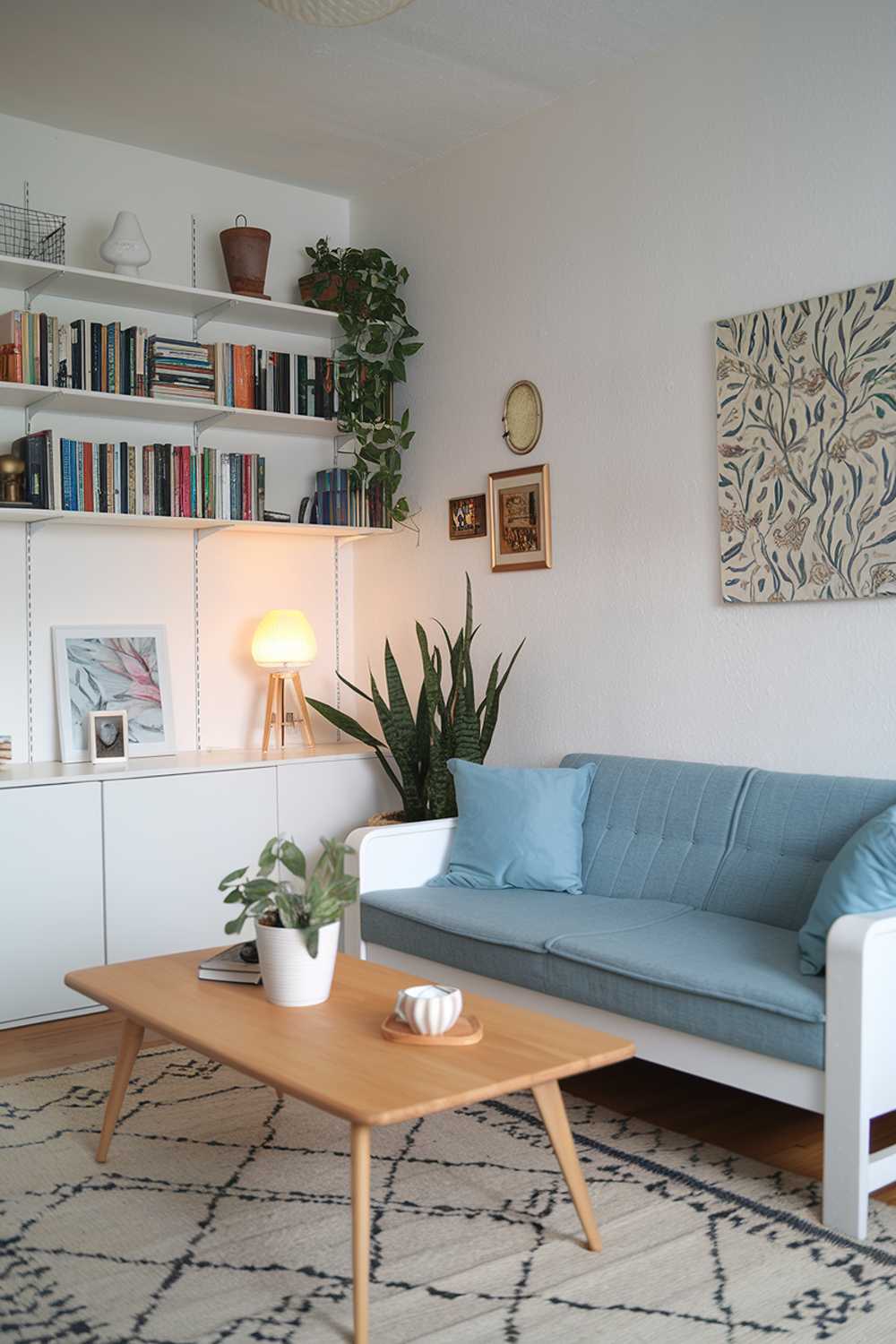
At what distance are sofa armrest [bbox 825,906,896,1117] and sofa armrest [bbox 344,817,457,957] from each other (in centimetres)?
152

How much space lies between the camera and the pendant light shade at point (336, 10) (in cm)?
285

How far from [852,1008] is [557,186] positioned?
9.33 ft

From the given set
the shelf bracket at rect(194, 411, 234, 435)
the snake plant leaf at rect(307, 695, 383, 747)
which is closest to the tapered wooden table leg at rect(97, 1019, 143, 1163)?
the snake plant leaf at rect(307, 695, 383, 747)

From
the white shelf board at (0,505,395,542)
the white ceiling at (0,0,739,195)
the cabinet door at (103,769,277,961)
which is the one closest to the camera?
the white ceiling at (0,0,739,195)

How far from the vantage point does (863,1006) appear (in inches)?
91.1

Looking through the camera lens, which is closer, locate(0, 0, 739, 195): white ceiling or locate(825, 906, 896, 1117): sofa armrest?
locate(825, 906, 896, 1117): sofa armrest

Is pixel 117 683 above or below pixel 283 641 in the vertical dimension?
below

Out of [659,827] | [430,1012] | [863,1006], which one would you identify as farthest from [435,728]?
[863,1006]

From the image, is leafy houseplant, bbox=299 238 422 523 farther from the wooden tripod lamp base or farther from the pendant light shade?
the pendant light shade

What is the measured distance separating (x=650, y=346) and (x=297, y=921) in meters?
2.16

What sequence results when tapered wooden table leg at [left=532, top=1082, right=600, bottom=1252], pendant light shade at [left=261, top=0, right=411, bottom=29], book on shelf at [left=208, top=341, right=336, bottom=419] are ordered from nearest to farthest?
tapered wooden table leg at [left=532, top=1082, right=600, bottom=1252], pendant light shade at [left=261, top=0, right=411, bottom=29], book on shelf at [left=208, top=341, right=336, bottom=419]

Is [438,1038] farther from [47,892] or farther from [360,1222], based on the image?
[47,892]

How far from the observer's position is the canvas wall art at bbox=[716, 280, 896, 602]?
3.14m

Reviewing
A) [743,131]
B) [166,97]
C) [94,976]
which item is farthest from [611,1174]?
[166,97]
